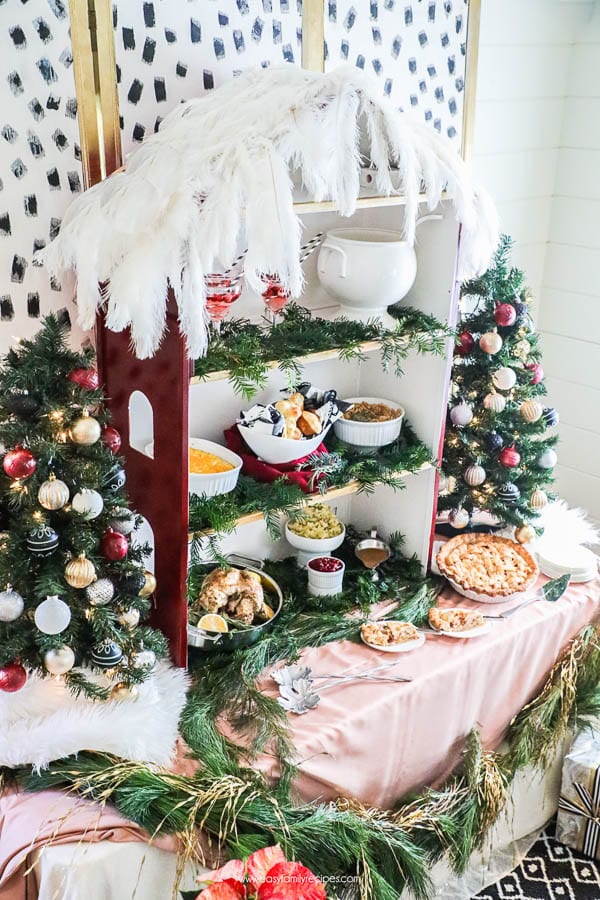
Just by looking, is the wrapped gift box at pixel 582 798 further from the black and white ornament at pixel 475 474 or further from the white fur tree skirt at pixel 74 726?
the white fur tree skirt at pixel 74 726

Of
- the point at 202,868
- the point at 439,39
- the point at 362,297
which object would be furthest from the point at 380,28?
the point at 202,868

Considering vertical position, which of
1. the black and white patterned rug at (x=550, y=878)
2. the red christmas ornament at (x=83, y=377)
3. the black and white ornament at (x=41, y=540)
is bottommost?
the black and white patterned rug at (x=550, y=878)

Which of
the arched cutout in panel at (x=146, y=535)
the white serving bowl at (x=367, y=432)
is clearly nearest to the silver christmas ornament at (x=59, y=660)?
the arched cutout in panel at (x=146, y=535)

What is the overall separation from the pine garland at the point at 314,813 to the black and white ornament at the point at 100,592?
0.30m

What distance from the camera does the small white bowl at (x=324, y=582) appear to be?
236cm

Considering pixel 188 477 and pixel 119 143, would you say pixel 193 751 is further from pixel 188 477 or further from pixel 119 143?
pixel 119 143

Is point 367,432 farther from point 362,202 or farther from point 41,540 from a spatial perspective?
point 41,540

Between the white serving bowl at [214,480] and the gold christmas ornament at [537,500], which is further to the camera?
the gold christmas ornament at [537,500]

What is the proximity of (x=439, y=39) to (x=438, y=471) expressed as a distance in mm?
Answer: 1174

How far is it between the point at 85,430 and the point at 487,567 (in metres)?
1.28

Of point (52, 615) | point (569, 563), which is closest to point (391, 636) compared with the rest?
point (569, 563)

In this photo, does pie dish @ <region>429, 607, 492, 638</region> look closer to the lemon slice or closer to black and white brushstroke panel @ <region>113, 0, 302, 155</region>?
the lemon slice

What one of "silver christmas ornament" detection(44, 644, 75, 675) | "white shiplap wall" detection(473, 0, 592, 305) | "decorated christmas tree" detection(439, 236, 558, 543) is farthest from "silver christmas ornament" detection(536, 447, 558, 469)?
"silver christmas ornament" detection(44, 644, 75, 675)

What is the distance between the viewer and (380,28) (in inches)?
92.5
